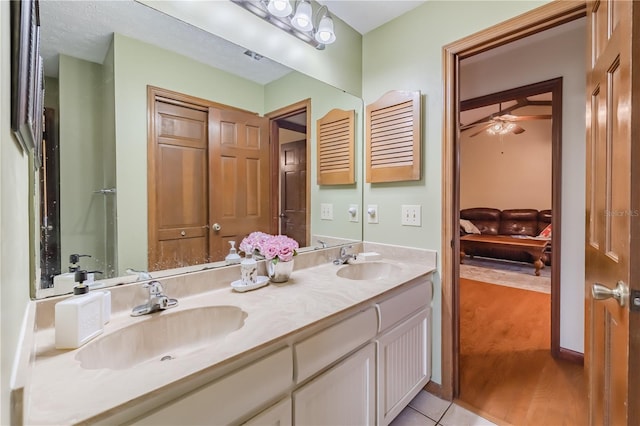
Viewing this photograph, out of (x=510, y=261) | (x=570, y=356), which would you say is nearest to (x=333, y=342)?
(x=570, y=356)

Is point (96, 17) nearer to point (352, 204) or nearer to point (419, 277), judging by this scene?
point (352, 204)

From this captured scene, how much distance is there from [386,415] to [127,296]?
1.20 meters

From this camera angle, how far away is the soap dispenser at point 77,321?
2.50 feet

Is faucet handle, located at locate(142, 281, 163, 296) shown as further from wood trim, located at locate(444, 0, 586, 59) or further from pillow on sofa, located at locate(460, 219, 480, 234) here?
Answer: pillow on sofa, located at locate(460, 219, 480, 234)

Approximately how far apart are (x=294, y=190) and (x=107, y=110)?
962mm

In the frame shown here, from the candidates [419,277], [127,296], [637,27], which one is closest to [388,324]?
[419,277]

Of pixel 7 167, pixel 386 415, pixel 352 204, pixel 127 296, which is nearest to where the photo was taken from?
pixel 7 167

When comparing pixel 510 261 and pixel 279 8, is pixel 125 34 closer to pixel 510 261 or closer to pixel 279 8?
pixel 279 8

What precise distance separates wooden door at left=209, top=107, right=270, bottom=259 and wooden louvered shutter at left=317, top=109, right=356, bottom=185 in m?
0.45

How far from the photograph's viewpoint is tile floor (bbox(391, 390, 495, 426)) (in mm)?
1497

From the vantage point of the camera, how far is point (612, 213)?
0.88m

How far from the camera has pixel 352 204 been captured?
2049mm

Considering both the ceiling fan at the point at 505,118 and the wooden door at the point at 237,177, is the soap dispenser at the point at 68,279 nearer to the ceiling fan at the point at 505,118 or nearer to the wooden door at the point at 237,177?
the wooden door at the point at 237,177

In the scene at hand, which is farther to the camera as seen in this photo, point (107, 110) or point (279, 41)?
point (279, 41)
